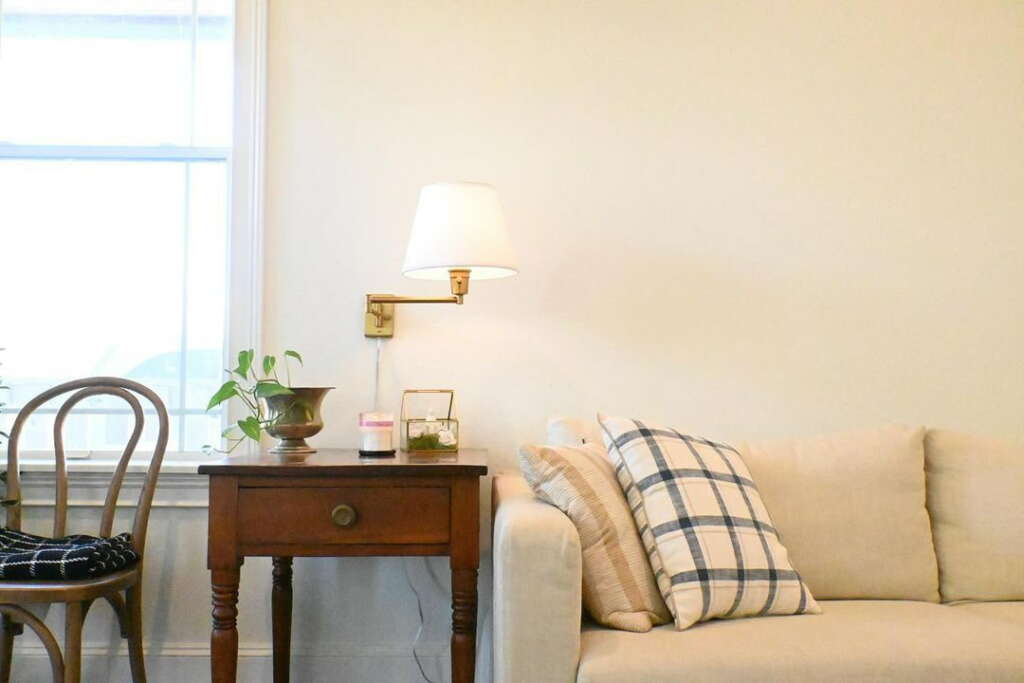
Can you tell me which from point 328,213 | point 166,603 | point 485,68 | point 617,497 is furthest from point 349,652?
point 485,68

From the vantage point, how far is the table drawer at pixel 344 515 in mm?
2010

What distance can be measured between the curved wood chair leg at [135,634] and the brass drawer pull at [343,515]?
61 centimetres

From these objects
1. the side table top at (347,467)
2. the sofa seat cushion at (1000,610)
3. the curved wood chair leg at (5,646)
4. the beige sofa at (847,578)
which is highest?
the side table top at (347,467)

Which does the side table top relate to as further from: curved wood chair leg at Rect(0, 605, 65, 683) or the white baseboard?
the white baseboard

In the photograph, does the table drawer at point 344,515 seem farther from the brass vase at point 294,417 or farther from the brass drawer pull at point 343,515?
the brass vase at point 294,417

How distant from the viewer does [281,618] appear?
7.91ft

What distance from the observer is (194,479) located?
2537 mm

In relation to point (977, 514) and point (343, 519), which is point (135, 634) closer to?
point (343, 519)

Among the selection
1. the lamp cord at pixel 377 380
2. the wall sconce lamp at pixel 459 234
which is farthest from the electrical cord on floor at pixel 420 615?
the wall sconce lamp at pixel 459 234

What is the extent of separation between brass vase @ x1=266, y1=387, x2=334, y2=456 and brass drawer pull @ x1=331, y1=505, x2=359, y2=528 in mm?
300

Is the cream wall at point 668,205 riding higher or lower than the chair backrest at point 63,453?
higher

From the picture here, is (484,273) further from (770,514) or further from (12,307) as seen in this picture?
(12,307)

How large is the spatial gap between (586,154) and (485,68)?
0.38 m

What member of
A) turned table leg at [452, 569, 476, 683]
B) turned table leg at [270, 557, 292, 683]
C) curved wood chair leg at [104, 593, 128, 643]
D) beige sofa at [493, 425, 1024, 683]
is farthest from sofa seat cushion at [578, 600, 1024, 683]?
curved wood chair leg at [104, 593, 128, 643]
